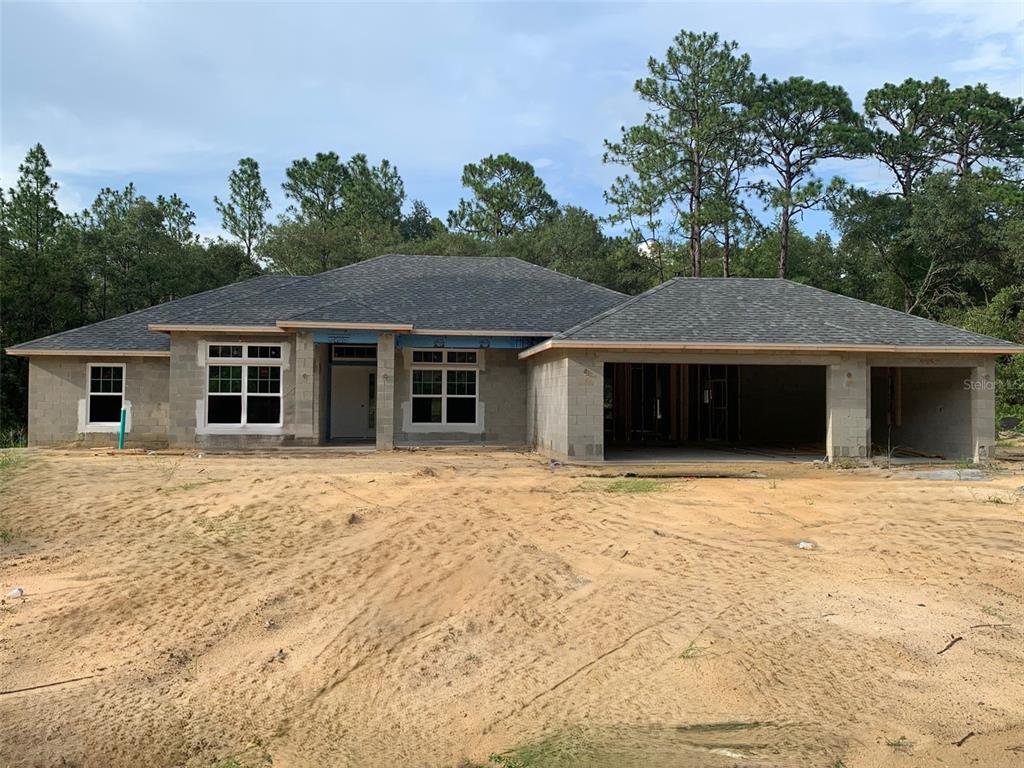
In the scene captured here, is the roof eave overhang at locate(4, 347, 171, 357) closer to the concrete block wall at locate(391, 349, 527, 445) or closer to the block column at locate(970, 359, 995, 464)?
the concrete block wall at locate(391, 349, 527, 445)

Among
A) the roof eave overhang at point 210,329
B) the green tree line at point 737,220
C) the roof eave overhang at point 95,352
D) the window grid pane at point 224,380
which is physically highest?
the green tree line at point 737,220

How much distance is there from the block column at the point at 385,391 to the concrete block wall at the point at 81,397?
601 cm

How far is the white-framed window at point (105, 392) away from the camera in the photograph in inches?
771

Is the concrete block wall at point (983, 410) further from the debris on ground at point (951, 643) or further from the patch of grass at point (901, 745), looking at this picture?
the patch of grass at point (901, 745)

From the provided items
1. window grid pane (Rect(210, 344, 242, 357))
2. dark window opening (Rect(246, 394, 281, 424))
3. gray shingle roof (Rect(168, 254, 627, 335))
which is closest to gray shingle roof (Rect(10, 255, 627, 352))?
gray shingle roof (Rect(168, 254, 627, 335))

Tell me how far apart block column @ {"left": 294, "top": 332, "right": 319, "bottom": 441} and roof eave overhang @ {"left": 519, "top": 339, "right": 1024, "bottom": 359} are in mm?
5535

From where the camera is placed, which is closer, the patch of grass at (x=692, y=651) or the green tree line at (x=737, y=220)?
the patch of grass at (x=692, y=651)

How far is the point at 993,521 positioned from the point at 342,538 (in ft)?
26.9

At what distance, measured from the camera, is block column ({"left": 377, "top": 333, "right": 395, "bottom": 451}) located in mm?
17750

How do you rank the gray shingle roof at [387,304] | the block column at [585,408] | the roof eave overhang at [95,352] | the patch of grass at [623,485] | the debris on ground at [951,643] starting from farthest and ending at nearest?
the roof eave overhang at [95,352] < the gray shingle roof at [387,304] < the block column at [585,408] < the patch of grass at [623,485] < the debris on ground at [951,643]

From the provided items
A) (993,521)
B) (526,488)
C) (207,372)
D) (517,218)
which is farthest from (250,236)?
(993,521)

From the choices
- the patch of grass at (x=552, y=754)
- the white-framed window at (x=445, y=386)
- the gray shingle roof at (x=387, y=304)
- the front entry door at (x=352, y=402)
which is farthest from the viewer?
the front entry door at (x=352, y=402)

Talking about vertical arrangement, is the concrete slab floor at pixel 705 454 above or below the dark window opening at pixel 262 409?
below

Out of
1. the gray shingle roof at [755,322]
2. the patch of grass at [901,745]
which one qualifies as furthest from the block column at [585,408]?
the patch of grass at [901,745]
